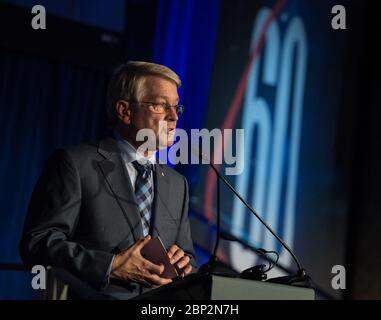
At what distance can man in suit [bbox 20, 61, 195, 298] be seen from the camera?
6.19 feet

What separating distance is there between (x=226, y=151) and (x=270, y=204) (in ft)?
1.67

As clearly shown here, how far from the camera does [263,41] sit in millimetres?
4469

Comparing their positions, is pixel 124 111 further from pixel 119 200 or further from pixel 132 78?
pixel 119 200

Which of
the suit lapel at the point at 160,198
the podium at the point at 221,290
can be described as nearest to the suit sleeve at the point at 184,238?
the suit lapel at the point at 160,198

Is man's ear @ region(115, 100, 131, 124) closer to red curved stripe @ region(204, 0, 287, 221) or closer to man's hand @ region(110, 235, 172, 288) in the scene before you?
man's hand @ region(110, 235, 172, 288)

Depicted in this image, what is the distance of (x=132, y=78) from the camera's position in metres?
2.29

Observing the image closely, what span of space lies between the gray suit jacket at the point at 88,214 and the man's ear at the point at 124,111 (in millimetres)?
89

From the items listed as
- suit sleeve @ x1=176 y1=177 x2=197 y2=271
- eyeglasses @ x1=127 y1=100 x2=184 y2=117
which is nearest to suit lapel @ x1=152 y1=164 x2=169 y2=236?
suit sleeve @ x1=176 y1=177 x2=197 y2=271

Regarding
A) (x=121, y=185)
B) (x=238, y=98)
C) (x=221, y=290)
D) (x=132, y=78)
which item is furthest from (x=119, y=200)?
(x=238, y=98)

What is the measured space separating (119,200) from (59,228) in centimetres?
24

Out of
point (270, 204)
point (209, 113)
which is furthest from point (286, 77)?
point (270, 204)

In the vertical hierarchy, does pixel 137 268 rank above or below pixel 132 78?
below

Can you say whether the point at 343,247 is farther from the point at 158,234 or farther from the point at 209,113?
the point at 158,234

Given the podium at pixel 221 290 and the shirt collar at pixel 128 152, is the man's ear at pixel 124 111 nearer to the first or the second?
the shirt collar at pixel 128 152
